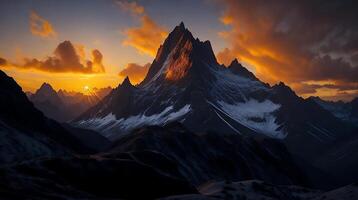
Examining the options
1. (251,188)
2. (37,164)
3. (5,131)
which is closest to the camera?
(37,164)

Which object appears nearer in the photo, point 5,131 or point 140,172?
point 140,172

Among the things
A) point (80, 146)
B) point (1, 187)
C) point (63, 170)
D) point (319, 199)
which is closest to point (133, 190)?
point (63, 170)

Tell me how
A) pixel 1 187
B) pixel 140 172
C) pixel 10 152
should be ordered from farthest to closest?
pixel 10 152 → pixel 140 172 → pixel 1 187

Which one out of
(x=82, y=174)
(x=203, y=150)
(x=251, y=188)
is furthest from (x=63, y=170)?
(x=203, y=150)

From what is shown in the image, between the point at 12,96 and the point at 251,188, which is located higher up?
the point at 12,96

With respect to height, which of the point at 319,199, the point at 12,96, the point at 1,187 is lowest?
the point at 319,199

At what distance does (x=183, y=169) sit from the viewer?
5797 inches

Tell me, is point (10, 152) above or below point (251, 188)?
above

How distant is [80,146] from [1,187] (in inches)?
5422

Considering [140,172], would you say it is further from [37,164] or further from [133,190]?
[37,164]

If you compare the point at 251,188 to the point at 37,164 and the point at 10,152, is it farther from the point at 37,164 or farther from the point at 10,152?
the point at 10,152

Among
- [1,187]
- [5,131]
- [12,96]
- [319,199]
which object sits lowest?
[319,199]

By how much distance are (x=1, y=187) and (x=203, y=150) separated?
404 feet

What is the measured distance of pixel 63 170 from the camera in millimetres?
69188
